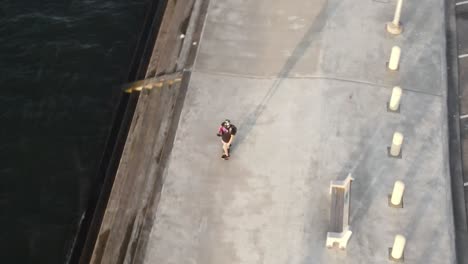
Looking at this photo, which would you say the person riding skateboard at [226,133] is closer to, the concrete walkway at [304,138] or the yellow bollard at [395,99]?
the concrete walkway at [304,138]

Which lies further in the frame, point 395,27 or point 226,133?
point 395,27

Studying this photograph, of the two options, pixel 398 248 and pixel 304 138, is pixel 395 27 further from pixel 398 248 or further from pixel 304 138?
pixel 398 248

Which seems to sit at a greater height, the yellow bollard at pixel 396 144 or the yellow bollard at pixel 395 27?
the yellow bollard at pixel 395 27

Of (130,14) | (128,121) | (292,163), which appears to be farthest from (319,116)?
(130,14)

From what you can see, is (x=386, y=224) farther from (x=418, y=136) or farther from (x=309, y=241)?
(x=418, y=136)

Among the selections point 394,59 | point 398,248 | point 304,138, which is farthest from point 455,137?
point 398,248

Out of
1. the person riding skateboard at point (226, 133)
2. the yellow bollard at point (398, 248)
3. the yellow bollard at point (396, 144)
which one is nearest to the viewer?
the yellow bollard at point (398, 248)

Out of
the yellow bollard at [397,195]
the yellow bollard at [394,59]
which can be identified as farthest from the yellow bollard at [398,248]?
the yellow bollard at [394,59]
